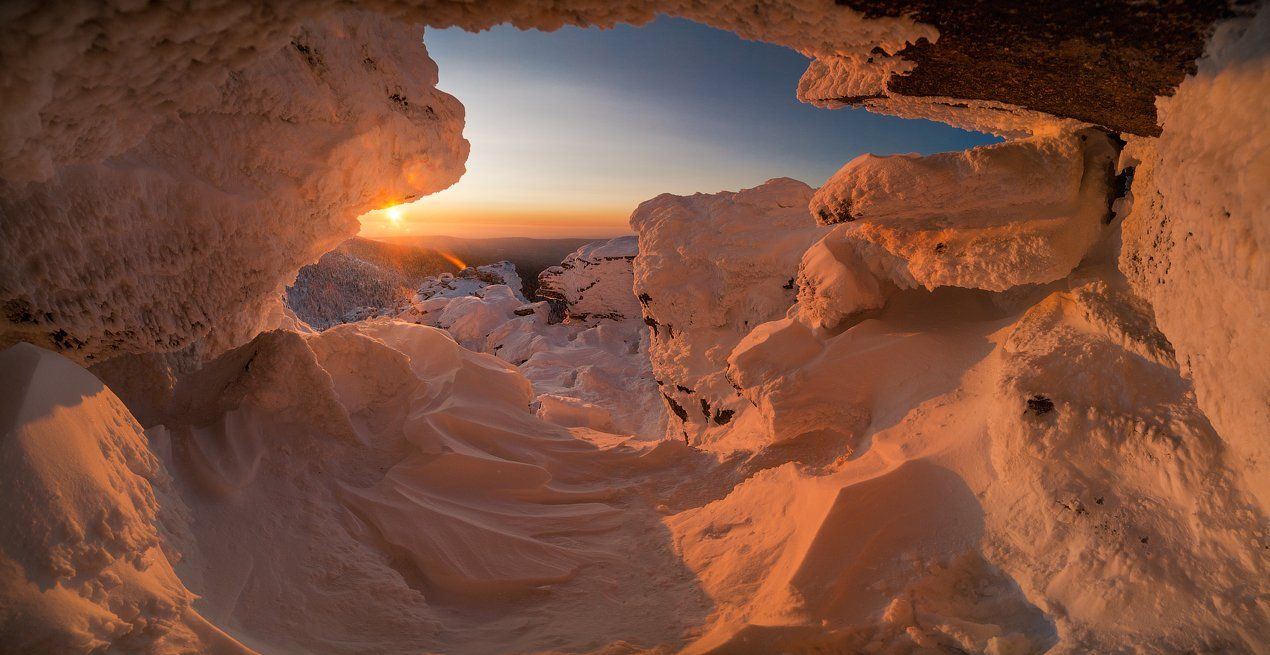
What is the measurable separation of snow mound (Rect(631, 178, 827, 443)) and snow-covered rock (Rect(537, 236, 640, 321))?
4630 millimetres

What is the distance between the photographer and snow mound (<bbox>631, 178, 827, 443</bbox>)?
5309mm

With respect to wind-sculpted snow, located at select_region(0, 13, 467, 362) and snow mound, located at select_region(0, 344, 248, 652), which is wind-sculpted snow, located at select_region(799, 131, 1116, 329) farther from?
snow mound, located at select_region(0, 344, 248, 652)

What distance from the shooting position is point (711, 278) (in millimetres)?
5730

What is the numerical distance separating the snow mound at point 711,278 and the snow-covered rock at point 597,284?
463cm

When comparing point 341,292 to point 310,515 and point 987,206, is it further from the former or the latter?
point 987,206

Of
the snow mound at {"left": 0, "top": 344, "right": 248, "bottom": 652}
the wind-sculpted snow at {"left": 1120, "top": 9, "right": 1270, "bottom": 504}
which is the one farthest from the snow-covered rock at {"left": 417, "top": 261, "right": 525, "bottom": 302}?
the wind-sculpted snow at {"left": 1120, "top": 9, "right": 1270, "bottom": 504}

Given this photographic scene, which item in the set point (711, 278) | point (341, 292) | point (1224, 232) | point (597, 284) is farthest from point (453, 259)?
point (1224, 232)

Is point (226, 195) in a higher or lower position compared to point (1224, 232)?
higher

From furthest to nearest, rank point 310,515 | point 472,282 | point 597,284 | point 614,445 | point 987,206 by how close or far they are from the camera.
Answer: point 472,282 < point 597,284 < point 614,445 < point 310,515 < point 987,206

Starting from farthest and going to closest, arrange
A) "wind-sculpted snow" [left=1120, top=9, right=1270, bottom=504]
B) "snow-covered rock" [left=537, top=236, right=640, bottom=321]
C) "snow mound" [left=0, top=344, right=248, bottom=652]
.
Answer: "snow-covered rock" [left=537, top=236, right=640, bottom=321] → "snow mound" [left=0, top=344, right=248, bottom=652] → "wind-sculpted snow" [left=1120, top=9, right=1270, bottom=504]

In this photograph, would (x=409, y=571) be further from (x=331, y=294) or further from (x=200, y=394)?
(x=331, y=294)

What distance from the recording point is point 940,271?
9.55 feet

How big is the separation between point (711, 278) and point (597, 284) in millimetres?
5376

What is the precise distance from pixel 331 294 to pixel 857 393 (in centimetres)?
1341
